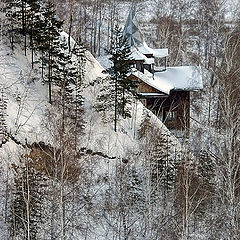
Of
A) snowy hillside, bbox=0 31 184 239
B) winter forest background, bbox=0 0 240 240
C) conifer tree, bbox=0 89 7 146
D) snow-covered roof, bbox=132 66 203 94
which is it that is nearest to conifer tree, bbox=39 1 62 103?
winter forest background, bbox=0 0 240 240

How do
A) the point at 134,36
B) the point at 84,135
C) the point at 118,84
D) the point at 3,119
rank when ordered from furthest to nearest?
the point at 134,36 → the point at 118,84 → the point at 84,135 → the point at 3,119

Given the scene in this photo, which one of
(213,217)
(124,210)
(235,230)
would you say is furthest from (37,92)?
(235,230)

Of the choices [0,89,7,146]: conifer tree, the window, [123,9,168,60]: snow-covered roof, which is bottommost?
the window

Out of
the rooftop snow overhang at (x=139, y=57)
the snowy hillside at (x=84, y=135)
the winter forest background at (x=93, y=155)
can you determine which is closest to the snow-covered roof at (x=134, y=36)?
the rooftop snow overhang at (x=139, y=57)

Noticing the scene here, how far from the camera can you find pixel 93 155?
22.1 meters

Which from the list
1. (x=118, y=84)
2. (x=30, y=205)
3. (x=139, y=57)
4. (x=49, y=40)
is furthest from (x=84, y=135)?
(x=139, y=57)

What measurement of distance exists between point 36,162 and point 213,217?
28.7 ft

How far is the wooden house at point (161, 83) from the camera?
29.6m

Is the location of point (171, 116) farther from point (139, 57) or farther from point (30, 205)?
point (30, 205)

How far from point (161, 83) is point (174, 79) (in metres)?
1.95

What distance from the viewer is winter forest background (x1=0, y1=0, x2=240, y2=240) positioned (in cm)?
1491

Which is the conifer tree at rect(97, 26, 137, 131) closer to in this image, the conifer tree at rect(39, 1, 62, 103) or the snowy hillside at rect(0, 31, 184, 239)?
the snowy hillside at rect(0, 31, 184, 239)

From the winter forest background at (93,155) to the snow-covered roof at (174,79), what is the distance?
367 cm

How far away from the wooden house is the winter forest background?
3.20 meters
